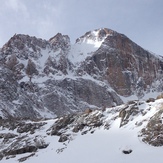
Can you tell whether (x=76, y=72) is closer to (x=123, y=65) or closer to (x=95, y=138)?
(x=123, y=65)

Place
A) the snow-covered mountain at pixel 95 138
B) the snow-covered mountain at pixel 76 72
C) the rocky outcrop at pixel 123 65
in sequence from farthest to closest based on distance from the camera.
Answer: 1. the rocky outcrop at pixel 123 65
2. the snow-covered mountain at pixel 76 72
3. the snow-covered mountain at pixel 95 138

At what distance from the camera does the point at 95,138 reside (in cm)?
2595

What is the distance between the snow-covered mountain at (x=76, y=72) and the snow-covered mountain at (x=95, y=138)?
58.2 meters

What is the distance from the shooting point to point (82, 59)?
488 ft

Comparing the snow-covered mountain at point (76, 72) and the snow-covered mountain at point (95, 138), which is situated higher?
the snow-covered mountain at point (76, 72)

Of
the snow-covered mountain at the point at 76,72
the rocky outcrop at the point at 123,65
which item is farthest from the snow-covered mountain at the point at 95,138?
the rocky outcrop at the point at 123,65

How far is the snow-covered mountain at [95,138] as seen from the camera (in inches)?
813

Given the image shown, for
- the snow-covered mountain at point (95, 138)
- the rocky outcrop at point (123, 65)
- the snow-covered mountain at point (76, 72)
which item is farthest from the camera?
the rocky outcrop at point (123, 65)

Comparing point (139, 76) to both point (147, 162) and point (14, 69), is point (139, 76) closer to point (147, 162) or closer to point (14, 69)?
point (14, 69)

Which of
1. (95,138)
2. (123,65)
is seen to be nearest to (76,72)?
(123,65)

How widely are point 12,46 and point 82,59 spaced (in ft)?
118

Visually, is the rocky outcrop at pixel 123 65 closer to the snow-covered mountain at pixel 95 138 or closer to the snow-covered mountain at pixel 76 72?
the snow-covered mountain at pixel 76 72

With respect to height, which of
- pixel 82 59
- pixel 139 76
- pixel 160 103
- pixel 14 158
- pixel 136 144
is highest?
pixel 82 59

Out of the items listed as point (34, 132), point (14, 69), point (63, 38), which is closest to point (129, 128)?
point (34, 132)
